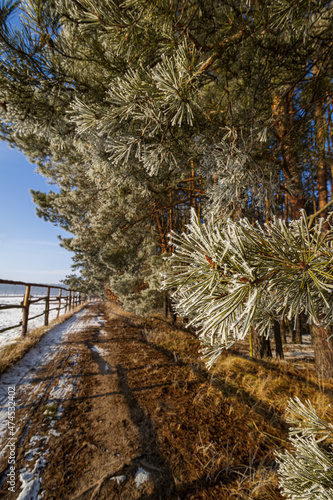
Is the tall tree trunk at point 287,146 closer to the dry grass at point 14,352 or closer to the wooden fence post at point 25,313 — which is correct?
the dry grass at point 14,352

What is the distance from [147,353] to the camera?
4.82 meters

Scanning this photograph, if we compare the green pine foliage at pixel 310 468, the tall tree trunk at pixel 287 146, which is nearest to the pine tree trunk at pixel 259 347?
the tall tree trunk at pixel 287 146

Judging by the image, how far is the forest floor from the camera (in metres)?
1.69

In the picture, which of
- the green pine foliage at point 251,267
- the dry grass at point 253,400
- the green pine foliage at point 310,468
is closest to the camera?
the green pine foliage at point 251,267

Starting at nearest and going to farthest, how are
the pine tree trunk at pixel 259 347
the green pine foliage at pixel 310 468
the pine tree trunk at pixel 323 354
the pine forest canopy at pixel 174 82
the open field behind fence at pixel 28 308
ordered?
the green pine foliage at pixel 310 468 → the pine forest canopy at pixel 174 82 → the pine tree trunk at pixel 323 354 → the open field behind fence at pixel 28 308 → the pine tree trunk at pixel 259 347

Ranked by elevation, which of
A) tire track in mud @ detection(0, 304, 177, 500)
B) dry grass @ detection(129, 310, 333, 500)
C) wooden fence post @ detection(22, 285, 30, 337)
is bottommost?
dry grass @ detection(129, 310, 333, 500)

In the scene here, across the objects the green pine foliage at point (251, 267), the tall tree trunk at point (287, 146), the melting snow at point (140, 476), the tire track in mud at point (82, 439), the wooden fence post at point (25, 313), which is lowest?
the melting snow at point (140, 476)

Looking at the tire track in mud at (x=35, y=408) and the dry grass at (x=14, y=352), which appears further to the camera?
the dry grass at (x=14, y=352)

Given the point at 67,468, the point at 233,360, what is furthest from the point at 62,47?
the point at 233,360

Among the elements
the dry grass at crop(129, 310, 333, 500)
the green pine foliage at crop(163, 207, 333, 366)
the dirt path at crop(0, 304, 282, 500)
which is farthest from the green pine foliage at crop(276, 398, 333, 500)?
the dirt path at crop(0, 304, 282, 500)

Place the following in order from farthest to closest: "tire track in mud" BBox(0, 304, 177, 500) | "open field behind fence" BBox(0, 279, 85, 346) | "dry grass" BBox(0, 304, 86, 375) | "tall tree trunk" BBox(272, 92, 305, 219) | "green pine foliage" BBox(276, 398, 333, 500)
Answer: "open field behind fence" BBox(0, 279, 85, 346) → "dry grass" BBox(0, 304, 86, 375) → "tall tree trunk" BBox(272, 92, 305, 219) → "tire track in mud" BBox(0, 304, 177, 500) → "green pine foliage" BBox(276, 398, 333, 500)

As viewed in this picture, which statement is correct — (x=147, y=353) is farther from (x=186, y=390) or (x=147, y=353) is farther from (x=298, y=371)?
(x=298, y=371)

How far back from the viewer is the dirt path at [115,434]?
167 centimetres

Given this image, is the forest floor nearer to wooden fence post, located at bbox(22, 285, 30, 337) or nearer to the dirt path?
the dirt path
